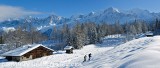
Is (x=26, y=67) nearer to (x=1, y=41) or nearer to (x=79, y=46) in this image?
(x=79, y=46)

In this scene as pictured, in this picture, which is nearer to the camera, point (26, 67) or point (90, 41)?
point (26, 67)

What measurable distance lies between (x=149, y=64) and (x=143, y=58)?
2.24 metres

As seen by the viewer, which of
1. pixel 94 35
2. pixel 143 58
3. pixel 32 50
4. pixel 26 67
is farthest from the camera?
pixel 94 35

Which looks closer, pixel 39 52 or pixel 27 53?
pixel 27 53

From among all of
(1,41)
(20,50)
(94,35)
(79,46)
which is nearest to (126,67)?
(20,50)

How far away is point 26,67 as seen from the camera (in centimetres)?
5253

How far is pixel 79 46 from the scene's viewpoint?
106 m

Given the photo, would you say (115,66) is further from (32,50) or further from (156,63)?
(32,50)

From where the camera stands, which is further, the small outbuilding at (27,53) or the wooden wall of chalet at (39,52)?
the wooden wall of chalet at (39,52)

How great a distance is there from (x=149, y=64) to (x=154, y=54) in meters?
3.21

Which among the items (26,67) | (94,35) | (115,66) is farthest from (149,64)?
(94,35)

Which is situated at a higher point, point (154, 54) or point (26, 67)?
point (154, 54)

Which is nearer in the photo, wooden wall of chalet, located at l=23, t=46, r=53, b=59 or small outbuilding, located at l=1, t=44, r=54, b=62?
small outbuilding, located at l=1, t=44, r=54, b=62

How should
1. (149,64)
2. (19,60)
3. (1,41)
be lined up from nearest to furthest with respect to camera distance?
1. (149,64)
2. (19,60)
3. (1,41)
